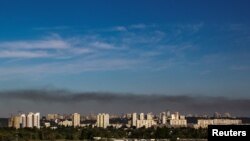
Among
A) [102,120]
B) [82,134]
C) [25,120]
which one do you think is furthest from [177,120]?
[82,134]

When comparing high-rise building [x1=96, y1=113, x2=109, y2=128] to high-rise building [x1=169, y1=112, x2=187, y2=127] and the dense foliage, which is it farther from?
the dense foliage

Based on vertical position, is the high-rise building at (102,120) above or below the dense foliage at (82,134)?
above

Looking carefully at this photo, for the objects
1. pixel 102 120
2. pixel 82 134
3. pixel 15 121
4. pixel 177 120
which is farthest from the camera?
pixel 177 120

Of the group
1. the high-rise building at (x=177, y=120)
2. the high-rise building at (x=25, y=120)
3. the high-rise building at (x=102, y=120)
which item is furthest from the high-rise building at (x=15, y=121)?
the high-rise building at (x=177, y=120)

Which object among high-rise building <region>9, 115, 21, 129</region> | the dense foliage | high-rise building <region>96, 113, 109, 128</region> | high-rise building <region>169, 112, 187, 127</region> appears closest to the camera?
the dense foliage

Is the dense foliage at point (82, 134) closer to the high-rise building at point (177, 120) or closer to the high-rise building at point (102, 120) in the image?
the high-rise building at point (102, 120)

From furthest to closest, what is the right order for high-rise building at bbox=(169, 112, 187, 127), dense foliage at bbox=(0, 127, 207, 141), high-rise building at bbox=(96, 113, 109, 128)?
high-rise building at bbox=(169, 112, 187, 127), high-rise building at bbox=(96, 113, 109, 128), dense foliage at bbox=(0, 127, 207, 141)

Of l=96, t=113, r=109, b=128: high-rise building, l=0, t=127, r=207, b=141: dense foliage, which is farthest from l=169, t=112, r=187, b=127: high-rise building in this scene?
l=0, t=127, r=207, b=141: dense foliage

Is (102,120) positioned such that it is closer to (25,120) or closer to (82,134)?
(25,120)

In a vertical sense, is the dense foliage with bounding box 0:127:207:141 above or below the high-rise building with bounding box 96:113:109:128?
below

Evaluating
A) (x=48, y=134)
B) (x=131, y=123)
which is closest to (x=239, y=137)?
(x=48, y=134)

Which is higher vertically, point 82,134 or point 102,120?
point 102,120

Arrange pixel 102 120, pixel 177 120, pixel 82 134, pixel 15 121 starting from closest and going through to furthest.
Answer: pixel 82 134 < pixel 15 121 < pixel 102 120 < pixel 177 120
